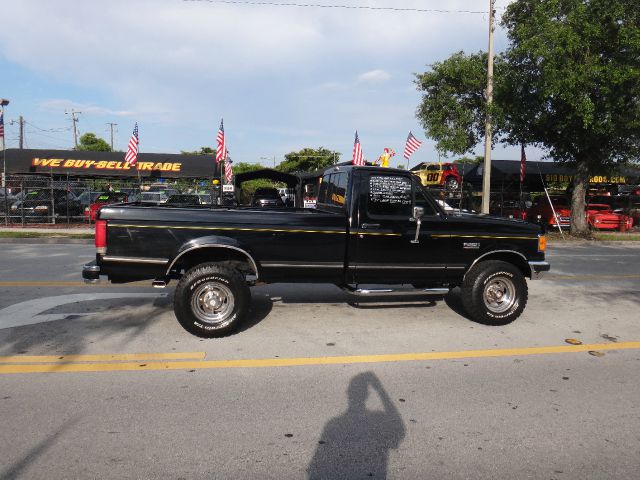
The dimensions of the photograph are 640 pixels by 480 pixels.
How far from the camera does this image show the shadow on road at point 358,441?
2924 millimetres

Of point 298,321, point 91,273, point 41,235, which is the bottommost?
point 298,321

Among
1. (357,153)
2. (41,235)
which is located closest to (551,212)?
(357,153)

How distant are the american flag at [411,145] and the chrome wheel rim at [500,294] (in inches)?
700

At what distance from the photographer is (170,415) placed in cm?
355

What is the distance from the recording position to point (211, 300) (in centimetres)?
541

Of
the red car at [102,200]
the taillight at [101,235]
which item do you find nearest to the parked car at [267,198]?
the red car at [102,200]

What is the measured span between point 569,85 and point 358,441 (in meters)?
15.4

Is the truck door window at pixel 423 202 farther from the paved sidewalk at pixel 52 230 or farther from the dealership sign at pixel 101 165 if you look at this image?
the dealership sign at pixel 101 165

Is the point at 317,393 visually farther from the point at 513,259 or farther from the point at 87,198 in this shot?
the point at 87,198

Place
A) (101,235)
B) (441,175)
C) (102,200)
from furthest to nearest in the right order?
(441,175), (102,200), (101,235)

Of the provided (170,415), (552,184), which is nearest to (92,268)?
(170,415)

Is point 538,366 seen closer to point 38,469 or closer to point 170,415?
point 170,415

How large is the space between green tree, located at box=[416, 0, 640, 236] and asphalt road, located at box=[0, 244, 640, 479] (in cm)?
1135

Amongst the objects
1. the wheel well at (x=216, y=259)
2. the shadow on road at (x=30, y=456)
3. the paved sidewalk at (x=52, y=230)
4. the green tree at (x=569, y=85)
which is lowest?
the shadow on road at (x=30, y=456)
